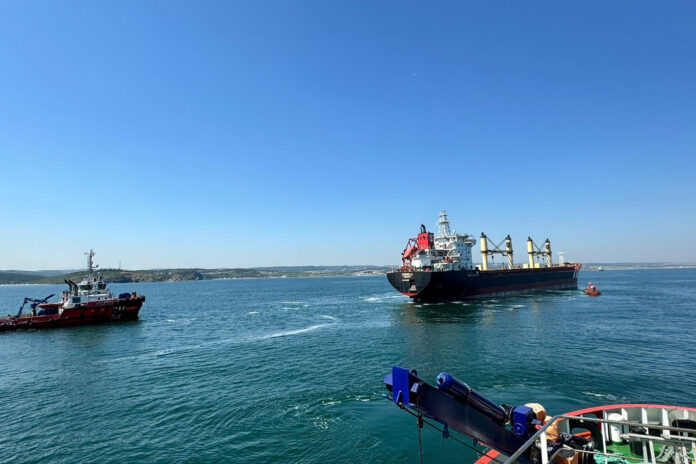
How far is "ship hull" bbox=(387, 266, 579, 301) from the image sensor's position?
69.5m

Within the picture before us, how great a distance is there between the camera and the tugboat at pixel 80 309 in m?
56.7

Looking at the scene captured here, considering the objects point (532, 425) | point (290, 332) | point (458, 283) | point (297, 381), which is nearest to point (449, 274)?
point (458, 283)

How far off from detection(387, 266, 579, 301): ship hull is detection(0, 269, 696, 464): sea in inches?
677

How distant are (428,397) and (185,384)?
24981mm

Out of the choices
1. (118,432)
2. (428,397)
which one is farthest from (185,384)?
(428,397)

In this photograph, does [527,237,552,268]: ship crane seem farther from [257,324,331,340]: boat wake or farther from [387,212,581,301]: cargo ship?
[257,324,331,340]: boat wake

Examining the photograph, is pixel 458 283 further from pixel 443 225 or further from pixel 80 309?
pixel 80 309

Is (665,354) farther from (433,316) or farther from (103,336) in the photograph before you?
(103,336)

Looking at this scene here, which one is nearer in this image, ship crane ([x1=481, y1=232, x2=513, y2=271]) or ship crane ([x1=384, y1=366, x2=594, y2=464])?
ship crane ([x1=384, y1=366, x2=594, y2=464])

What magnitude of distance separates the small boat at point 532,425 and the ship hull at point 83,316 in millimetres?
69619

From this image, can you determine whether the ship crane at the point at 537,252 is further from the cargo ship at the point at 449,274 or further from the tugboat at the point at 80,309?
the tugboat at the point at 80,309

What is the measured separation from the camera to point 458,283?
7281 centimetres

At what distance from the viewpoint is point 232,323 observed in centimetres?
5822

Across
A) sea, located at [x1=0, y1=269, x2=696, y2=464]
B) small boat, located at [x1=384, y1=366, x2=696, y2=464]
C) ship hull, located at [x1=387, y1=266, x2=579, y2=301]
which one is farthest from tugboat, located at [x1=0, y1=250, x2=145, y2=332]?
small boat, located at [x1=384, y1=366, x2=696, y2=464]
